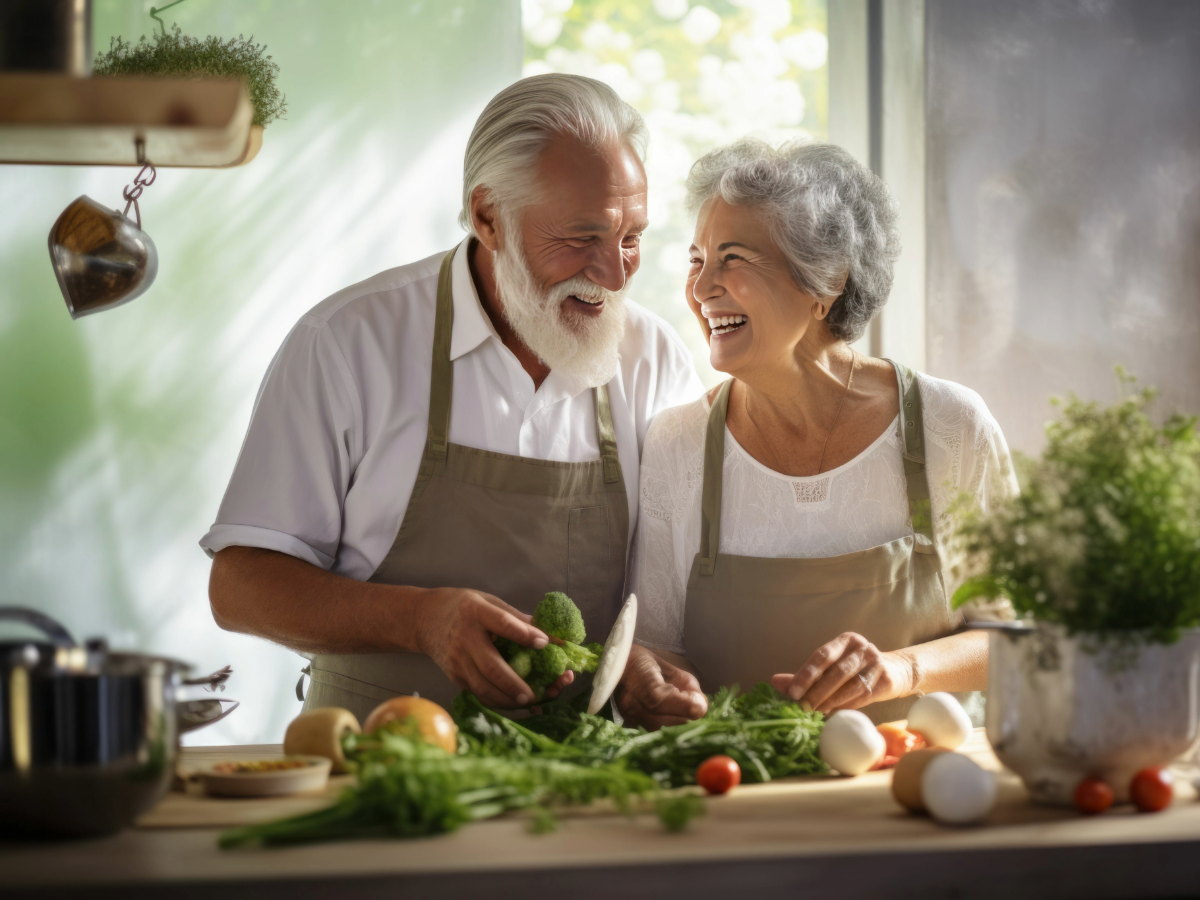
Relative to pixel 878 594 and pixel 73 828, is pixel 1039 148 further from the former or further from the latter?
pixel 73 828

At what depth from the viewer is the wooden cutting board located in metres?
1.28

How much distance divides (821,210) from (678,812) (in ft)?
4.93

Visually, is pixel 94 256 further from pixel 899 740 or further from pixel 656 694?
pixel 899 740

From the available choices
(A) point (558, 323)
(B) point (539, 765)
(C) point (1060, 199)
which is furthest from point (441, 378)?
(C) point (1060, 199)

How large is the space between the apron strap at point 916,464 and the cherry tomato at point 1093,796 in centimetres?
90

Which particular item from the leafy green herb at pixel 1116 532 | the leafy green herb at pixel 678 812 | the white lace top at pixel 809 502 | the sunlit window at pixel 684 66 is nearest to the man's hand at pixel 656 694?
the white lace top at pixel 809 502

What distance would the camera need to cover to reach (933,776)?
4.15ft

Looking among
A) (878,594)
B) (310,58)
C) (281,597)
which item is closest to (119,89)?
(281,597)

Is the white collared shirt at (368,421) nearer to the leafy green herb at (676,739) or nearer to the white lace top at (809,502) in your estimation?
the white lace top at (809,502)

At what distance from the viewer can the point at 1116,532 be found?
1246 mm

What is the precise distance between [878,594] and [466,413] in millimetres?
931

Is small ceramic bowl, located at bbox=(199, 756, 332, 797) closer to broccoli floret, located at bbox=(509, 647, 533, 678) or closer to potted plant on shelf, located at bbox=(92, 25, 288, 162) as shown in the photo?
broccoli floret, located at bbox=(509, 647, 533, 678)

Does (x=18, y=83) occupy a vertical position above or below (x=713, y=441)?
above

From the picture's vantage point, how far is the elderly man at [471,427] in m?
2.14
